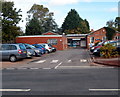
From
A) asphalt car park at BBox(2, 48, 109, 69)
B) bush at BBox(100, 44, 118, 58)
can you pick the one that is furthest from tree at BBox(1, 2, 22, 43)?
bush at BBox(100, 44, 118, 58)

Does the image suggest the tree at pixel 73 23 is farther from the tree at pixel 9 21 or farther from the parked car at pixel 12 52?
the parked car at pixel 12 52

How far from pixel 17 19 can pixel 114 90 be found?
37722 mm

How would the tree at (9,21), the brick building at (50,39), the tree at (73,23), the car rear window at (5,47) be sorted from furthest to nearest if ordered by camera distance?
1. the tree at (73,23)
2. the brick building at (50,39)
3. the tree at (9,21)
4. the car rear window at (5,47)

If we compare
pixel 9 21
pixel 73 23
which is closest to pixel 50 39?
pixel 9 21

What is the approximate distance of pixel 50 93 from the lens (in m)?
7.04

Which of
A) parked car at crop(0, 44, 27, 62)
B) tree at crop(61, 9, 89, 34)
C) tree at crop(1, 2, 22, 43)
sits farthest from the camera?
tree at crop(61, 9, 89, 34)

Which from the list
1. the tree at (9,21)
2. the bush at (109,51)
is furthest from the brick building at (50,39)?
the bush at (109,51)

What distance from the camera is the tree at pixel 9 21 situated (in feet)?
133

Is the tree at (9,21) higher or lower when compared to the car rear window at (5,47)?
higher

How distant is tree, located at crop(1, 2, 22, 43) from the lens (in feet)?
133

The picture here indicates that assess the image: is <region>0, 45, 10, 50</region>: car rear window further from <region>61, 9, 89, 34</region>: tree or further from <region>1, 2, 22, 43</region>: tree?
<region>61, 9, 89, 34</region>: tree

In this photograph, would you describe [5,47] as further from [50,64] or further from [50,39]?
[50,39]

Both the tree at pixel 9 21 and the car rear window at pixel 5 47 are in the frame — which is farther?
the tree at pixel 9 21

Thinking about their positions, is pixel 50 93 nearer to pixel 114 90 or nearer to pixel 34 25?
pixel 114 90
